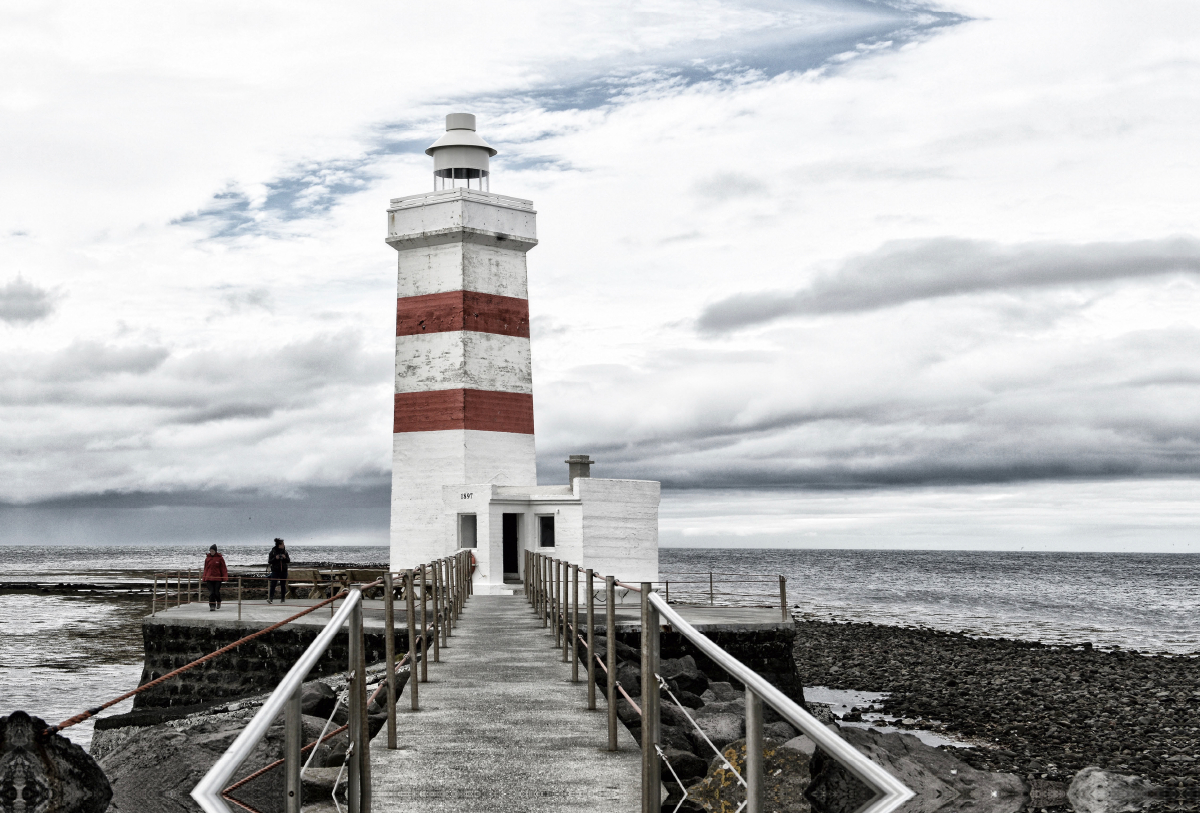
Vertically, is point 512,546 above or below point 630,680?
above

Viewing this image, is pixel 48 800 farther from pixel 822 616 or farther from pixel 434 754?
pixel 822 616

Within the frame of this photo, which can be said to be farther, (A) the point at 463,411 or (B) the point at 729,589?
(B) the point at 729,589

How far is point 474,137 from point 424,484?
7383 millimetres

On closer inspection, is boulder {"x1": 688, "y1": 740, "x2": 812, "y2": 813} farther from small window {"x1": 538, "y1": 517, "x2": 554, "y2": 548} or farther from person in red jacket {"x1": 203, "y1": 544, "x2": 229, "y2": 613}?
small window {"x1": 538, "y1": 517, "x2": 554, "y2": 548}

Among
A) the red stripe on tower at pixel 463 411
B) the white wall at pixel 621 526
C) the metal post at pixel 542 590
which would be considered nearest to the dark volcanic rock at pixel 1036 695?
the white wall at pixel 621 526

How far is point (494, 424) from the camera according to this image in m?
21.7

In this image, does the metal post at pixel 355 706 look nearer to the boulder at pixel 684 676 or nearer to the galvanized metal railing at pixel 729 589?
the boulder at pixel 684 676

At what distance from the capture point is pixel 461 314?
850 inches

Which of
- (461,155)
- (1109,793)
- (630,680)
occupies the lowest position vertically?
(1109,793)

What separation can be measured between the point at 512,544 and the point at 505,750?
1622cm

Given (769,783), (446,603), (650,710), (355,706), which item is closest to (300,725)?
(355,706)

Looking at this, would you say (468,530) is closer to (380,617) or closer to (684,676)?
(380,617)

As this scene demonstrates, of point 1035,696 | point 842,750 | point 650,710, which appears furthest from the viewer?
point 1035,696

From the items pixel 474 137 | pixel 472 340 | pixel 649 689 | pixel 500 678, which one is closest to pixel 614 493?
pixel 472 340
